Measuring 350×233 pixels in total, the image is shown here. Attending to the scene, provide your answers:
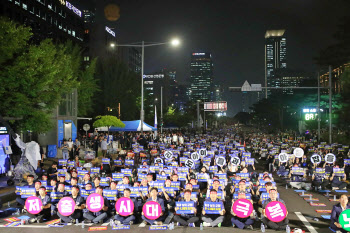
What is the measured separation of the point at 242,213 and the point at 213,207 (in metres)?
0.98

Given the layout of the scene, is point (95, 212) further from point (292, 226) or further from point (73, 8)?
point (73, 8)

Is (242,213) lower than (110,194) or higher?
lower

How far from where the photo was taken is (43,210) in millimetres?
12633

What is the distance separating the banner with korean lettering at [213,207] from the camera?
1161cm

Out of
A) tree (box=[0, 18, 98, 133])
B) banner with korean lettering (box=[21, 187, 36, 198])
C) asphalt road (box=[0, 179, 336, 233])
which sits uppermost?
tree (box=[0, 18, 98, 133])

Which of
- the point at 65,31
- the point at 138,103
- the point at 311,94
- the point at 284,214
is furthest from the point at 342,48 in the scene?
the point at 65,31

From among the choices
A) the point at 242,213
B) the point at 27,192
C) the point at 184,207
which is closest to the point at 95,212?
the point at 184,207

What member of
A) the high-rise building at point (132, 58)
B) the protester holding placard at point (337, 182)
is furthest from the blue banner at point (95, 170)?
the high-rise building at point (132, 58)

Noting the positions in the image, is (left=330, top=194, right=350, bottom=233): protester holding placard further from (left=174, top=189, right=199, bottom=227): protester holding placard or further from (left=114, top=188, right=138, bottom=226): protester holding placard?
(left=114, top=188, right=138, bottom=226): protester holding placard

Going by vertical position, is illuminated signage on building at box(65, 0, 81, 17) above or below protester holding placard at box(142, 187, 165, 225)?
above

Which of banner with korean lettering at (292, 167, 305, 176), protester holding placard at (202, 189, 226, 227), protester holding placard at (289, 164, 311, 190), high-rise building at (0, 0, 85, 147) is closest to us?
protester holding placard at (202, 189, 226, 227)

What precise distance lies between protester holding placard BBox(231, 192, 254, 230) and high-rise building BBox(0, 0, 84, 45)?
55.7 meters

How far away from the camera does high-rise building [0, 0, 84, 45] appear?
65.6 metres

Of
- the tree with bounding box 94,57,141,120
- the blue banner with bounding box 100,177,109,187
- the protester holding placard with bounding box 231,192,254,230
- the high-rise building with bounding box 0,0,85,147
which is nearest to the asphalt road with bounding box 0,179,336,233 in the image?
the protester holding placard with bounding box 231,192,254,230
